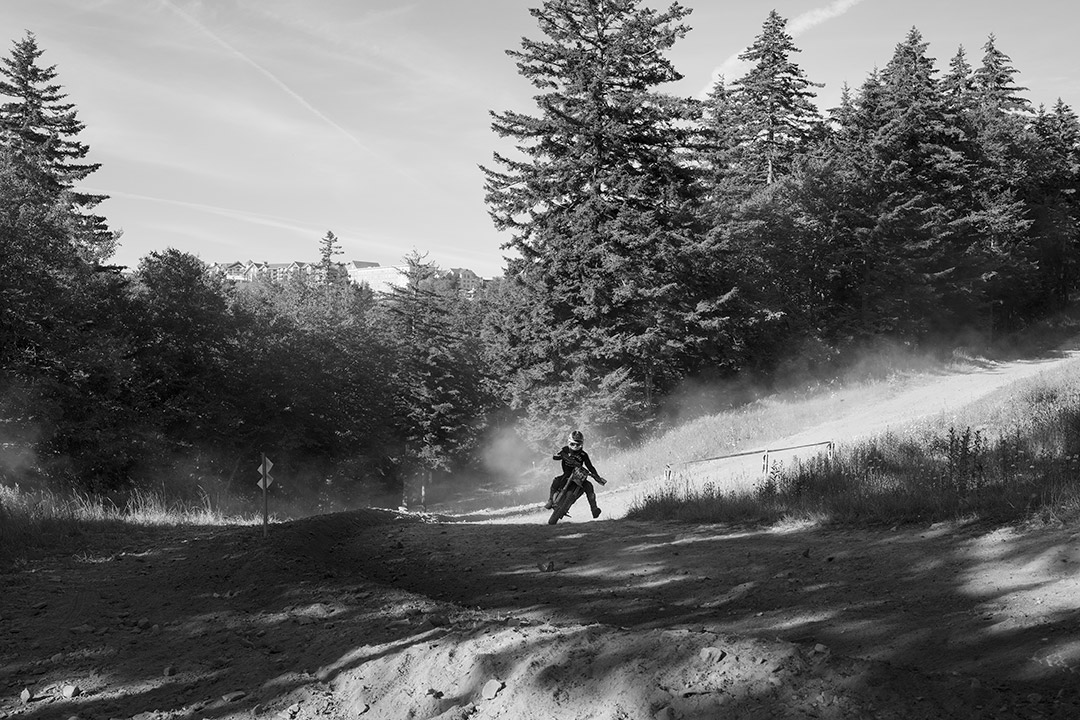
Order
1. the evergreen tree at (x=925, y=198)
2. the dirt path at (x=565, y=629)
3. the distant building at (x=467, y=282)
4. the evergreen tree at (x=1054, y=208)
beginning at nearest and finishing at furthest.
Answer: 1. the dirt path at (x=565, y=629)
2. the evergreen tree at (x=925, y=198)
3. the evergreen tree at (x=1054, y=208)
4. the distant building at (x=467, y=282)

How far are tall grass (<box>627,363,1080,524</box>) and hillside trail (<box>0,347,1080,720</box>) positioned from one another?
0.58 m

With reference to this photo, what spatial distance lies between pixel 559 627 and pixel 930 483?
6.63m

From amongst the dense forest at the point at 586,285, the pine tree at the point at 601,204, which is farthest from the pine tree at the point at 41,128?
the pine tree at the point at 601,204

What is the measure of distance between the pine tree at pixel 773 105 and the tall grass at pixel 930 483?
112 feet

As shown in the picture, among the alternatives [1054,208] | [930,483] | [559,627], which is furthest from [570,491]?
[1054,208]

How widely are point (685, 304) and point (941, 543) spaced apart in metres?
24.9

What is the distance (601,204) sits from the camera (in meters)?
30.2

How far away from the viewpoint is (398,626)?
6297mm

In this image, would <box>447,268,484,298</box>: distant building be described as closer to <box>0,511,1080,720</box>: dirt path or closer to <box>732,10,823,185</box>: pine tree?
<box>732,10,823,185</box>: pine tree

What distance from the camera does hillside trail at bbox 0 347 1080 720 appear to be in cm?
443

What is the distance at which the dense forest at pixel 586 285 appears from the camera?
30.1 metres

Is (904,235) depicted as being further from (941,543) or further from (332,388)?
(941,543)

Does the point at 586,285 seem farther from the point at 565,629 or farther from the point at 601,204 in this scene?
the point at 565,629

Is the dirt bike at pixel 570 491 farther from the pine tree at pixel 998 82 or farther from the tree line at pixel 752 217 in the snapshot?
the pine tree at pixel 998 82
